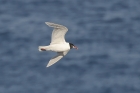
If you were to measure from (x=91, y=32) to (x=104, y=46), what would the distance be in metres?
5.02

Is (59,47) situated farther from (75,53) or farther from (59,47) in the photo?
(75,53)

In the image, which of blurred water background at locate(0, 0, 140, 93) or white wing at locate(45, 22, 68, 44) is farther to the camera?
blurred water background at locate(0, 0, 140, 93)

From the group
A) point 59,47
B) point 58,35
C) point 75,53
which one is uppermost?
point 58,35

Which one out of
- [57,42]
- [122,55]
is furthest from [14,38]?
[57,42]

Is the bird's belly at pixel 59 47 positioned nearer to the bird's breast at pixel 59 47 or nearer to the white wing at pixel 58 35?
the bird's breast at pixel 59 47

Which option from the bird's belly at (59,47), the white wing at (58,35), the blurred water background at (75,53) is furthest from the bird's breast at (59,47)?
the blurred water background at (75,53)

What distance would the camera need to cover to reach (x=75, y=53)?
7100 cm

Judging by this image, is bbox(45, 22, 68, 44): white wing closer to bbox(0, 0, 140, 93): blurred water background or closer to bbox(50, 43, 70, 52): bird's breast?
bbox(50, 43, 70, 52): bird's breast

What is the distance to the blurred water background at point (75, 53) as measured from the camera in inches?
2749

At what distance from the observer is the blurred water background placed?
229ft

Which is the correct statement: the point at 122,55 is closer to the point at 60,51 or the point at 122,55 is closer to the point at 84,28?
the point at 84,28

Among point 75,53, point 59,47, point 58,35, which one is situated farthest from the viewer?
point 75,53

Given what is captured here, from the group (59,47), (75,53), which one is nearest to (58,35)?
(59,47)

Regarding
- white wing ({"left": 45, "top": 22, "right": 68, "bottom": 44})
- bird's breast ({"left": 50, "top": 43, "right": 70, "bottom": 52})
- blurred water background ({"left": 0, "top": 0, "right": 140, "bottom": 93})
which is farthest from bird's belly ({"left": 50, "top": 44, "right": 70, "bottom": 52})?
blurred water background ({"left": 0, "top": 0, "right": 140, "bottom": 93})
